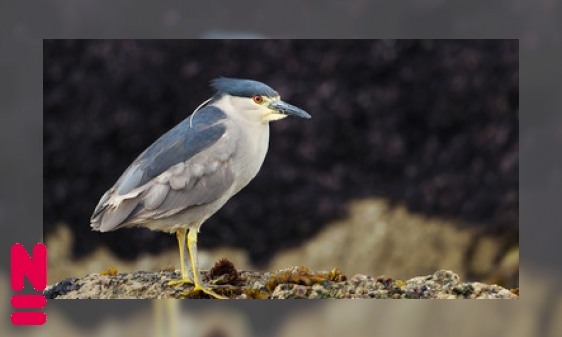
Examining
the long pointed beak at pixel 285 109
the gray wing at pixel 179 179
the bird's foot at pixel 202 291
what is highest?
the long pointed beak at pixel 285 109

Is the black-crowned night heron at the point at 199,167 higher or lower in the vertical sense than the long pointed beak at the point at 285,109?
lower

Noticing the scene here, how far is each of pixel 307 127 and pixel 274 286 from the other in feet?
4.30

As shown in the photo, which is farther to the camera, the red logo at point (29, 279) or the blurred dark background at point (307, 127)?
the blurred dark background at point (307, 127)

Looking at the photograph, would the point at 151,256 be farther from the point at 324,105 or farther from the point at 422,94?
the point at 422,94

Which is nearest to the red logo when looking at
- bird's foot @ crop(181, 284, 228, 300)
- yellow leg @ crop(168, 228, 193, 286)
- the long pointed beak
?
yellow leg @ crop(168, 228, 193, 286)

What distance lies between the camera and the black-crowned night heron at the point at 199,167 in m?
6.09

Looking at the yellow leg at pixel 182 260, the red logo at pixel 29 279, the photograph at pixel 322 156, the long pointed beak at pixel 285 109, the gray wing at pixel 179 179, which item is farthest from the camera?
the photograph at pixel 322 156

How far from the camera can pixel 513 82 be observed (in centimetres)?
691

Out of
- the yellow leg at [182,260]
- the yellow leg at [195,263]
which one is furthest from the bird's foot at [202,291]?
the yellow leg at [182,260]

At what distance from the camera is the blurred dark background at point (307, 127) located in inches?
274

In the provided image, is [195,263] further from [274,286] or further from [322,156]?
[322,156]

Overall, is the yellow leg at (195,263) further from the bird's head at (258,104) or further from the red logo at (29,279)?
the red logo at (29,279)

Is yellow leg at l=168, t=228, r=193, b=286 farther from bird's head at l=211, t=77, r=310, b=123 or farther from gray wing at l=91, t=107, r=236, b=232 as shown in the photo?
bird's head at l=211, t=77, r=310, b=123

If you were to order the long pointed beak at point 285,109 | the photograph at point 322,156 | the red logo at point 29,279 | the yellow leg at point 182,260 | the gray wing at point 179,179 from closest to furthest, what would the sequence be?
the gray wing at point 179,179, the long pointed beak at point 285,109, the yellow leg at point 182,260, the red logo at point 29,279, the photograph at point 322,156
